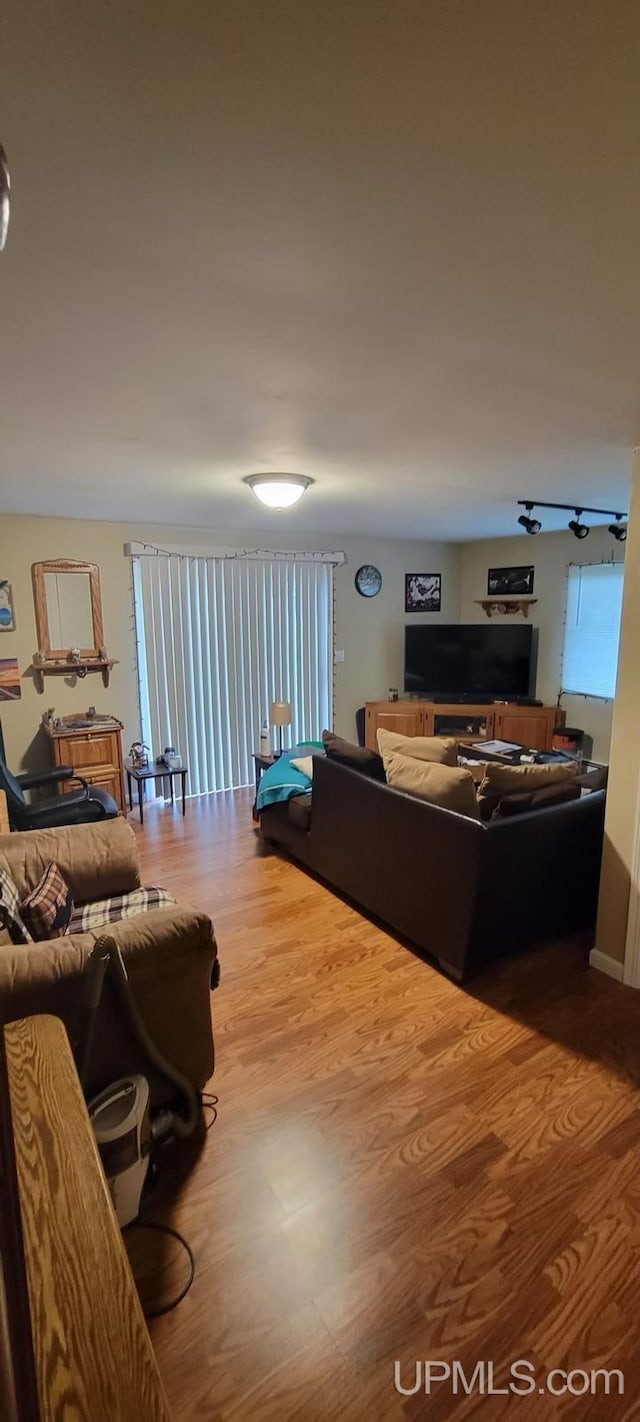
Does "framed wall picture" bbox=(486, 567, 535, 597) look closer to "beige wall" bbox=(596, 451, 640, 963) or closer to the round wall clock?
the round wall clock

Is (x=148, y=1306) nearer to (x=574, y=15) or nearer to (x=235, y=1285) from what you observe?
(x=235, y=1285)

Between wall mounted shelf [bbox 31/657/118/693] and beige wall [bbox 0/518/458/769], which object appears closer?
beige wall [bbox 0/518/458/769]

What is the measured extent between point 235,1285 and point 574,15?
240 centimetres

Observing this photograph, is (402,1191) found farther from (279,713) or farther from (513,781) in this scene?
(279,713)

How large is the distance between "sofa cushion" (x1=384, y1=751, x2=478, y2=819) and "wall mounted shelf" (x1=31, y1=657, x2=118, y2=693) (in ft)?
9.71

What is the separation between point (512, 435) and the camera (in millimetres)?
2410

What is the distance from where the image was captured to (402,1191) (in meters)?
1.72

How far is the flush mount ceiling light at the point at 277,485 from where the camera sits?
9.84ft

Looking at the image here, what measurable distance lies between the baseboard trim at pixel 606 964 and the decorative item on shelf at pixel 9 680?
4.27m

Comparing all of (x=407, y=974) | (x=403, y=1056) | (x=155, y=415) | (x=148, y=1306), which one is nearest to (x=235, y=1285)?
(x=148, y=1306)

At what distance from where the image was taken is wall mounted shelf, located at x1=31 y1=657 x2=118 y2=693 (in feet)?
15.3

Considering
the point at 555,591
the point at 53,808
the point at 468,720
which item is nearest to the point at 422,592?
the point at 555,591

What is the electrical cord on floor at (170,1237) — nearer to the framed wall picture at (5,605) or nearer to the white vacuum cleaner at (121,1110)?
the white vacuum cleaner at (121,1110)

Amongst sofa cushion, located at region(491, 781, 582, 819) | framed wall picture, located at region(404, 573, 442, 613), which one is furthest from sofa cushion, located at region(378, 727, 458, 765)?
framed wall picture, located at region(404, 573, 442, 613)
